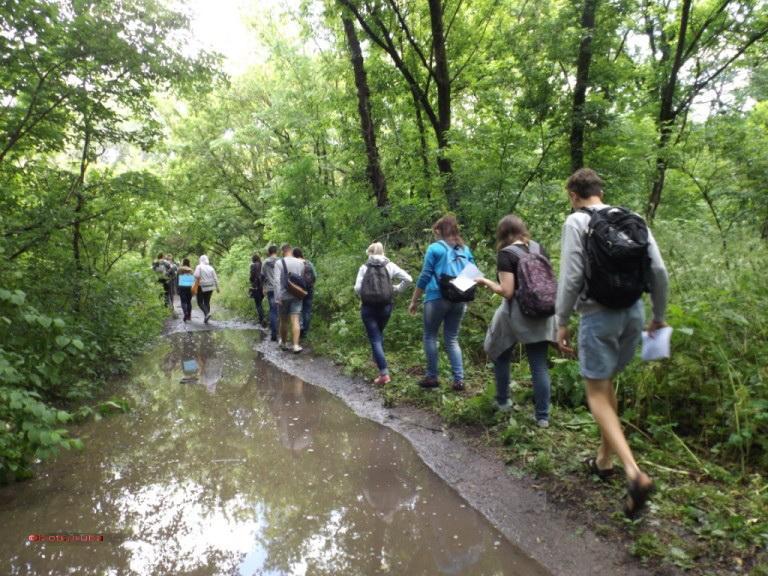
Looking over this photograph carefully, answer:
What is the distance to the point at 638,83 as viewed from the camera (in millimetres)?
10750

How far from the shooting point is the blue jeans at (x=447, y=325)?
5309mm

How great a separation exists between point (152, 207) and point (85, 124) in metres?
1.65

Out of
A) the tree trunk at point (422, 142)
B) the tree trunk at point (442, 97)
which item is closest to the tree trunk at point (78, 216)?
the tree trunk at point (442, 97)

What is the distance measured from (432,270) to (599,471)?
266 cm

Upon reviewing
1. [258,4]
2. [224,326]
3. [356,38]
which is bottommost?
[224,326]

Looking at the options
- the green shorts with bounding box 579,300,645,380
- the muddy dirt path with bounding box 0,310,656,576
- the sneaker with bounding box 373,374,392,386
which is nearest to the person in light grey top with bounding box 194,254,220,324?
the muddy dirt path with bounding box 0,310,656,576

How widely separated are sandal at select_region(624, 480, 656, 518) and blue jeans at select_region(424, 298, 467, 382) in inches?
105

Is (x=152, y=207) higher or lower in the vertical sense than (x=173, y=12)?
lower

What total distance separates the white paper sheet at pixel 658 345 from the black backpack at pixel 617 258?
10.2 inches

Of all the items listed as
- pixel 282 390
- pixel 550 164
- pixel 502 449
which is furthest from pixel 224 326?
pixel 502 449

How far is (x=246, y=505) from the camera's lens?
3.53 metres

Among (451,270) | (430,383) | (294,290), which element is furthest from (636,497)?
(294,290)

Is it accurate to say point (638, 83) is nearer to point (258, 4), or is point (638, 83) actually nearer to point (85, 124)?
point (85, 124)
